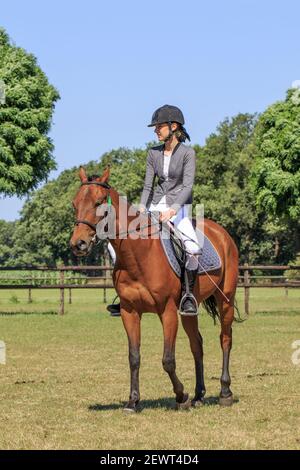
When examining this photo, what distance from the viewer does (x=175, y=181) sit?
32.1 feet

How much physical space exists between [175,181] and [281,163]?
23.2m

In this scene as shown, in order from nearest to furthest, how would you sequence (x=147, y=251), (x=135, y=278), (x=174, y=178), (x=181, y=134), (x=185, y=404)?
(x=135, y=278)
(x=147, y=251)
(x=185, y=404)
(x=174, y=178)
(x=181, y=134)

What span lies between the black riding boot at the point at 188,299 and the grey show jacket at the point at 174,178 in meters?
0.83

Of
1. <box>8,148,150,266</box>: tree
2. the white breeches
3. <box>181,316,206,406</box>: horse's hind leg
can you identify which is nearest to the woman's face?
the white breeches

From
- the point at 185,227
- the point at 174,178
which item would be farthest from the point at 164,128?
the point at 185,227

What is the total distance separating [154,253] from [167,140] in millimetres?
1415

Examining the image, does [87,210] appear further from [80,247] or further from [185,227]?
[185,227]

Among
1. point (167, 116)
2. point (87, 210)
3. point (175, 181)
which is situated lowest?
point (87, 210)

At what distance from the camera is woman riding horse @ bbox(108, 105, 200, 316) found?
963cm

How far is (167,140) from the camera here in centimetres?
979

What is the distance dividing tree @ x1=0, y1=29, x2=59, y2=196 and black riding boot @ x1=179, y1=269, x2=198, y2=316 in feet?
66.6

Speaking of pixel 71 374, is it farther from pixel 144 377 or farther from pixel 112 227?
pixel 112 227

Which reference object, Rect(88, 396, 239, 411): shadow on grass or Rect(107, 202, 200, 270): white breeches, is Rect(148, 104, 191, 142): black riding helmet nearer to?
Rect(107, 202, 200, 270): white breeches

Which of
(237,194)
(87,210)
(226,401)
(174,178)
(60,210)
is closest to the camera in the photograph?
(87,210)
